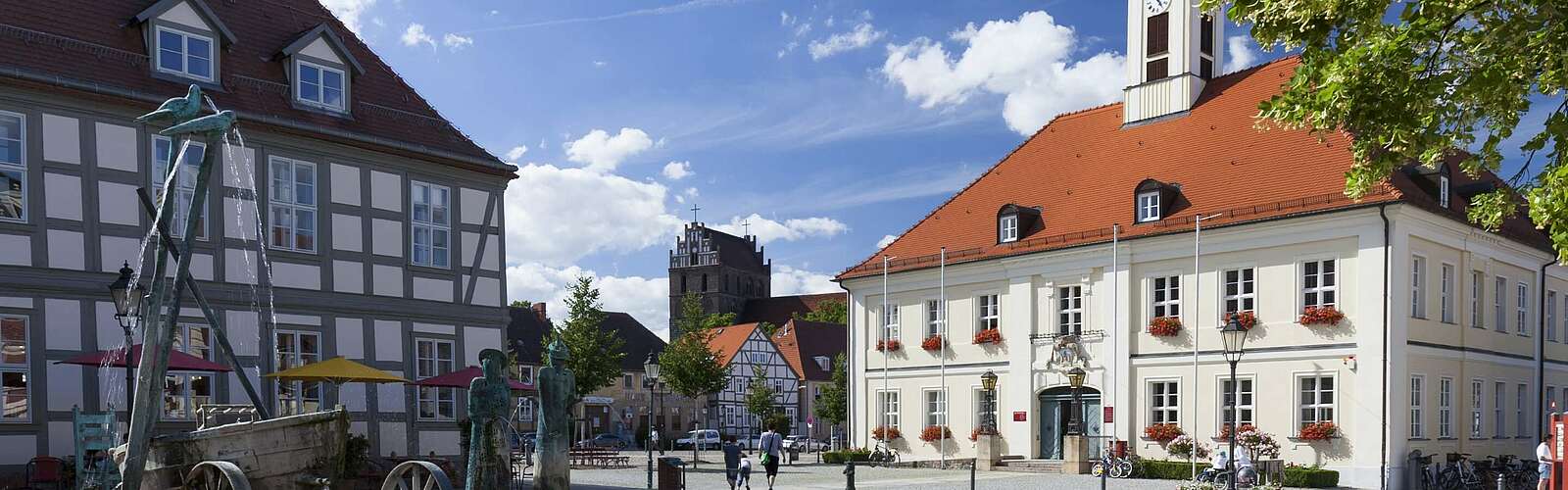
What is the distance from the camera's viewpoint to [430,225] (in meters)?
25.8

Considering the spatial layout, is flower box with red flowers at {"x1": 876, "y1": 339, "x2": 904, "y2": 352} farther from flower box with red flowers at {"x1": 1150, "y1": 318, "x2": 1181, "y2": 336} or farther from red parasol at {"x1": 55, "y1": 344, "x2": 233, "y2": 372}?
red parasol at {"x1": 55, "y1": 344, "x2": 233, "y2": 372}

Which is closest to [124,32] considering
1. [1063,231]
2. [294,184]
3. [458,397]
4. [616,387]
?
Result: [294,184]

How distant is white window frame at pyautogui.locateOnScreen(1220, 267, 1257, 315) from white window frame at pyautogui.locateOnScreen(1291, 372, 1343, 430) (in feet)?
6.70

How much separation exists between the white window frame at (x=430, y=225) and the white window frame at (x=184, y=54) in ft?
13.7

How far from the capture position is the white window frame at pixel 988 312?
37281mm

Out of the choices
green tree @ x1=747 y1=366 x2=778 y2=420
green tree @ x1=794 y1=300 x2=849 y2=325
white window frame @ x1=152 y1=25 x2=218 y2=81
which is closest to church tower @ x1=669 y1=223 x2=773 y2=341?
green tree @ x1=794 y1=300 x2=849 y2=325

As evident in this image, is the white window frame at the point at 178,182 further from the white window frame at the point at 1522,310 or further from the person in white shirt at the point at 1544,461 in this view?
the white window frame at the point at 1522,310

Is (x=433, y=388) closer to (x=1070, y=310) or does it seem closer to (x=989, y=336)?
(x=989, y=336)

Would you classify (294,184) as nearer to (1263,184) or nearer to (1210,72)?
(1263,184)

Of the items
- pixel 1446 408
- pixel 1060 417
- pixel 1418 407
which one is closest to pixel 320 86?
pixel 1060 417

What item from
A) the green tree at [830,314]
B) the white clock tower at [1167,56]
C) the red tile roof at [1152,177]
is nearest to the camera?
the red tile roof at [1152,177]

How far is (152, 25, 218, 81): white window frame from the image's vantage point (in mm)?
22391

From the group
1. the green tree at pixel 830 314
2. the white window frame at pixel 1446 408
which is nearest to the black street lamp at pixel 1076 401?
the white window frame at pixel 1446 408

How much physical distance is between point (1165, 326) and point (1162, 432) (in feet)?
8.52
